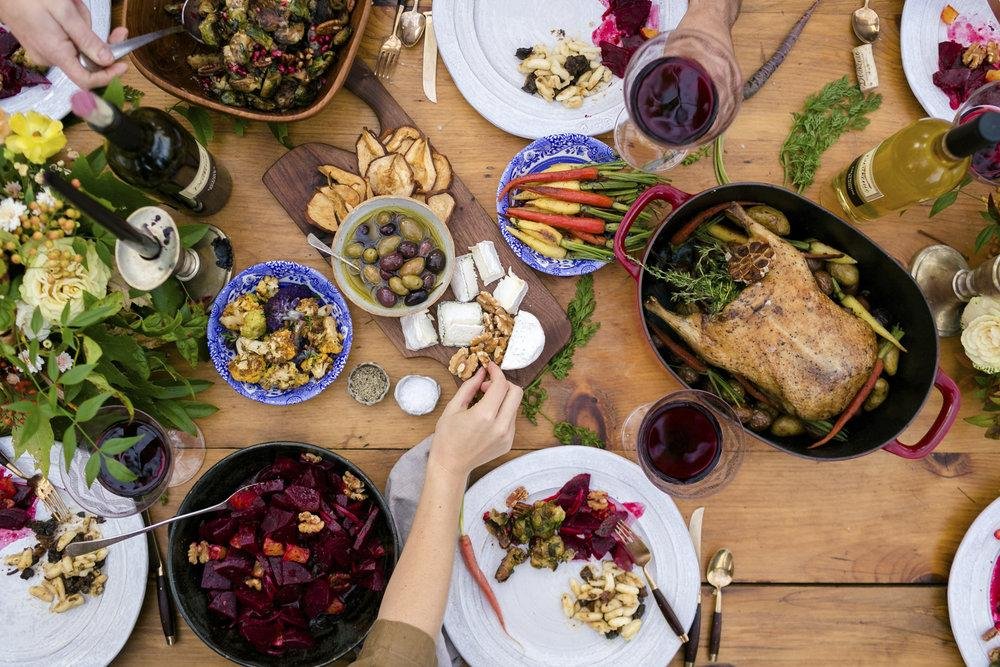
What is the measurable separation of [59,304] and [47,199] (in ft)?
0.65

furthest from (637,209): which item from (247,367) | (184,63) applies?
(184,63)


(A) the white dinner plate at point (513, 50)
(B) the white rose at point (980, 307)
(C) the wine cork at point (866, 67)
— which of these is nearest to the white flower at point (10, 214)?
(A) the white dinner plate at point (513, 50)

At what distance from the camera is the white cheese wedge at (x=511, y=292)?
146cm

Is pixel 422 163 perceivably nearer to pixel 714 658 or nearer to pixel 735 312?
pixel 735 312

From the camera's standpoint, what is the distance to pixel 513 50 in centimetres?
153

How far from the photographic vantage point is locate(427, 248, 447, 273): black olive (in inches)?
56.2

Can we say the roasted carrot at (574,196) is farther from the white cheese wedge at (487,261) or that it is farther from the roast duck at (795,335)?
the roast duck at (795,335)

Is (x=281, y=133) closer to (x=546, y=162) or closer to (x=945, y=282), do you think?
(x=546, y=162)

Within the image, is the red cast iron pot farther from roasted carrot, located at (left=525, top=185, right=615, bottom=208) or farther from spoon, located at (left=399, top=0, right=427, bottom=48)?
spoon, located at (left=399, top=0, right=427, bottom=48)

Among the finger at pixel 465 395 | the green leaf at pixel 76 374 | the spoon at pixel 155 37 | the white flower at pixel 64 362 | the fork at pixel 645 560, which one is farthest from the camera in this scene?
the fork at pixel 645 560

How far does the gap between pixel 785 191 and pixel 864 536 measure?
0.89m

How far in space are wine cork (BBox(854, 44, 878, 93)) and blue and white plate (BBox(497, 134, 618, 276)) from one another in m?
0.64

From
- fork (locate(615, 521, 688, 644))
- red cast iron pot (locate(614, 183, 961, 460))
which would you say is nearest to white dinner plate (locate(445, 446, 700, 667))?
fork (locate(615, 521, 688, 644))

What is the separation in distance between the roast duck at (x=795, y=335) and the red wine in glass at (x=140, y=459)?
48.5 inches
